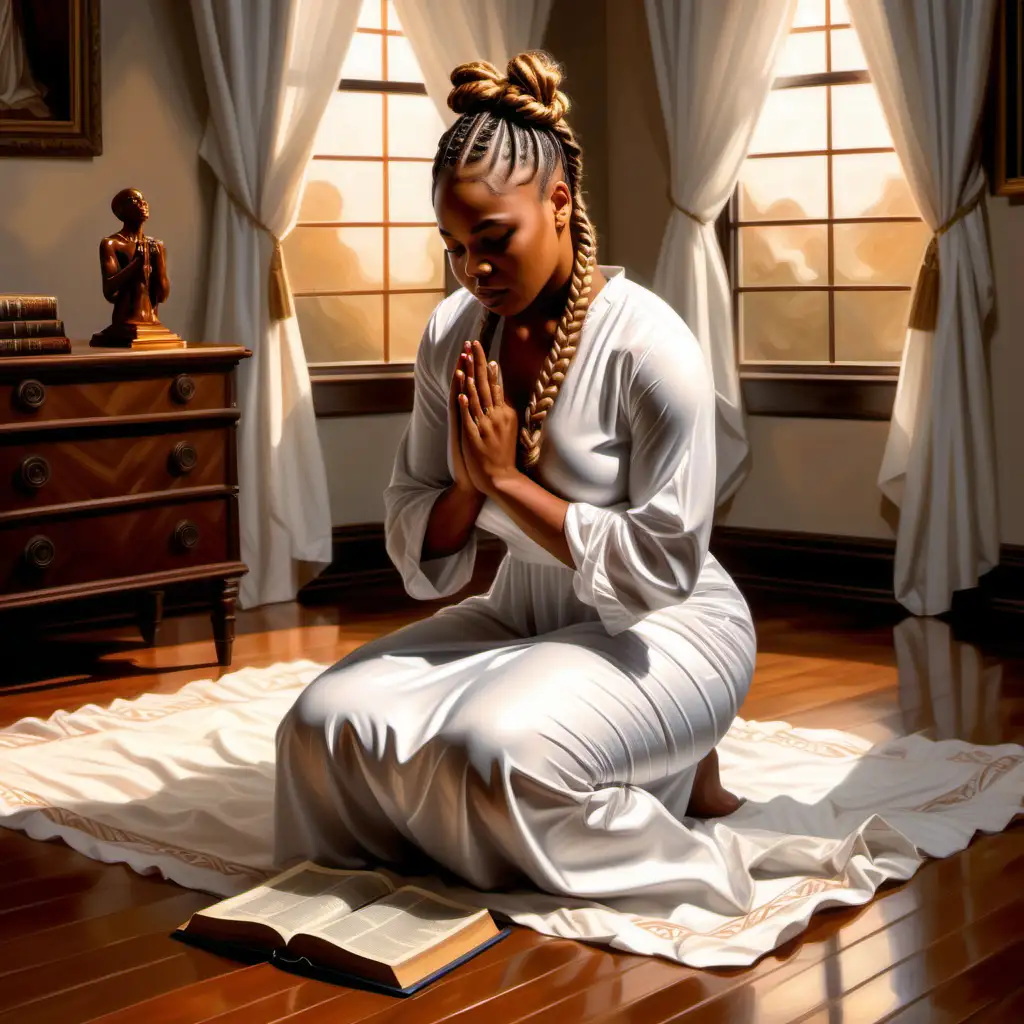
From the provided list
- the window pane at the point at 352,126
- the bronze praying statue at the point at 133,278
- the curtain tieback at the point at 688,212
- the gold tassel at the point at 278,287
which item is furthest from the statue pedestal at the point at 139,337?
the curtain tieback at the point at 688,212

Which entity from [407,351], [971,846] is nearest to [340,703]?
[971,846]

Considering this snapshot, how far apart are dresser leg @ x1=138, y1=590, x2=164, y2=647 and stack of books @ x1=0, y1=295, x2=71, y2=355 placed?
40.8 inches

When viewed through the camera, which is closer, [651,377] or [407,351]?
[651,377]

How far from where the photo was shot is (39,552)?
457cm

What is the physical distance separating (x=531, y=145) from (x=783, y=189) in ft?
12.2

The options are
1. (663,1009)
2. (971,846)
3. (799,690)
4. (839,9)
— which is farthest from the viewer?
(839,9)

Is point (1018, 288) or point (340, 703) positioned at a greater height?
point (1018, 288)

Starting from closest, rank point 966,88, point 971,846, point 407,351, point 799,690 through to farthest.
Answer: point 971,846
point 799,690
point 966,88
point 407,351

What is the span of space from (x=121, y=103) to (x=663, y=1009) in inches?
165

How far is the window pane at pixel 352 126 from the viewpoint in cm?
635

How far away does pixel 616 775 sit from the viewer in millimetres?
2844

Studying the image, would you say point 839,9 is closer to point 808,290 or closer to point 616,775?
point 808,290

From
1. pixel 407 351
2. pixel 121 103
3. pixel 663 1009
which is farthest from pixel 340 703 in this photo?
pixel 407 351

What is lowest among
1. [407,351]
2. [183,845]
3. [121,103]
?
[183,845]
